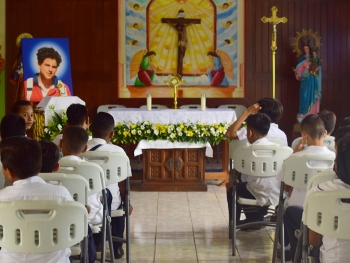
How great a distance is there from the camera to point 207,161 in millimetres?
10906

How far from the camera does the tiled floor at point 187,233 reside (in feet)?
16.7

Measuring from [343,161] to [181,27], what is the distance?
8.51 meters

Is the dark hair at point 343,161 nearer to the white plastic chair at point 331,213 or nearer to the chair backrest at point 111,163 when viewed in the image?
the white plastic chair at point 331,213

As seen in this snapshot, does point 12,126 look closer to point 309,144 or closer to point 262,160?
point 262,160

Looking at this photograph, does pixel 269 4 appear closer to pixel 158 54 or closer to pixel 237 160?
pixel 158 54

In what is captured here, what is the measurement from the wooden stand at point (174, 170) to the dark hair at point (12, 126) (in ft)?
10.8

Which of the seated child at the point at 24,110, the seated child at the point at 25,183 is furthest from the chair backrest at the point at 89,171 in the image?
the seated child at the point at 24,110

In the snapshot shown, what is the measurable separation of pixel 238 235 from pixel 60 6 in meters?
6.87

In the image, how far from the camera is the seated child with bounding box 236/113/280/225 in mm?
5066

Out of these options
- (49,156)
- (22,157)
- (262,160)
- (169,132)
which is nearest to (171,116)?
(169,132)

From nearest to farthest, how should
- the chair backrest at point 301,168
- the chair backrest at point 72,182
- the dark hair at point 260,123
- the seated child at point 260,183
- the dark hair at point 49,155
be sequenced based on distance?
the chair backrest at point 72,182 → the dark hair at point 49,155 → the chair backrest at point 301,168 → the seated child at point 260,183 → the dark hair at point 260,123

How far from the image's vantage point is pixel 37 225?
277cm

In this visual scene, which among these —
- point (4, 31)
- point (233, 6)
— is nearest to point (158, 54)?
point (233, 6)

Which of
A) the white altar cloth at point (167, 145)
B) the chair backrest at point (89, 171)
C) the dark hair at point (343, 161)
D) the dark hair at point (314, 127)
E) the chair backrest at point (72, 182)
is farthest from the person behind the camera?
the white altar cloth at point (167, 145)
